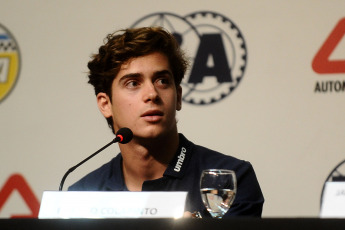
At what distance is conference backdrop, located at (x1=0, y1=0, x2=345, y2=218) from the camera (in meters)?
2.61

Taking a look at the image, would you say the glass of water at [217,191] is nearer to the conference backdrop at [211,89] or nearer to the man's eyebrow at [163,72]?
the man's eyebrow at [163,72]

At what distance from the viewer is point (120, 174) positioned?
7.23 feet

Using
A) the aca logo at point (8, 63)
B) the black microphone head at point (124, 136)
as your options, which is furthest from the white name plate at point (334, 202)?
the aca logo at point (8, 63)

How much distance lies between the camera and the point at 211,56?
8.93 feet

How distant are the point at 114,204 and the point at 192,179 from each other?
2.30 feet

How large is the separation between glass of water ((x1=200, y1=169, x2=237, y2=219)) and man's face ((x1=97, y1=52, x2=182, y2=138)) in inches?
22.3

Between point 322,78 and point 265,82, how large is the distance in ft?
0.78

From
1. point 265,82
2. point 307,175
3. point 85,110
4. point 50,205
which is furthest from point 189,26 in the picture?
point 50,205

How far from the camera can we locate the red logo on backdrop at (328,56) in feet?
8.59

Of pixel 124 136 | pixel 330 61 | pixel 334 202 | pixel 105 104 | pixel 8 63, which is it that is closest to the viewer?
pixel 334 202

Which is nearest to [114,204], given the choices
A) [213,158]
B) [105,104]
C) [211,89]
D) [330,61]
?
[213,158]

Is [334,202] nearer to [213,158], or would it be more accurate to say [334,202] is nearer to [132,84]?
[213,158]

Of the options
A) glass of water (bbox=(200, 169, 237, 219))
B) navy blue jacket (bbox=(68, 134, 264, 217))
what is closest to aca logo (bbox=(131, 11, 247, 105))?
navy blue jacket (bbox=(68, 134, 264, 217))

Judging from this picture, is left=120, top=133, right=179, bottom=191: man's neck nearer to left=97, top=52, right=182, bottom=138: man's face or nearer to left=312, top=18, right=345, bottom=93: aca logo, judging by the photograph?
left=97, top=52, right=182, bottom=138: man's face
